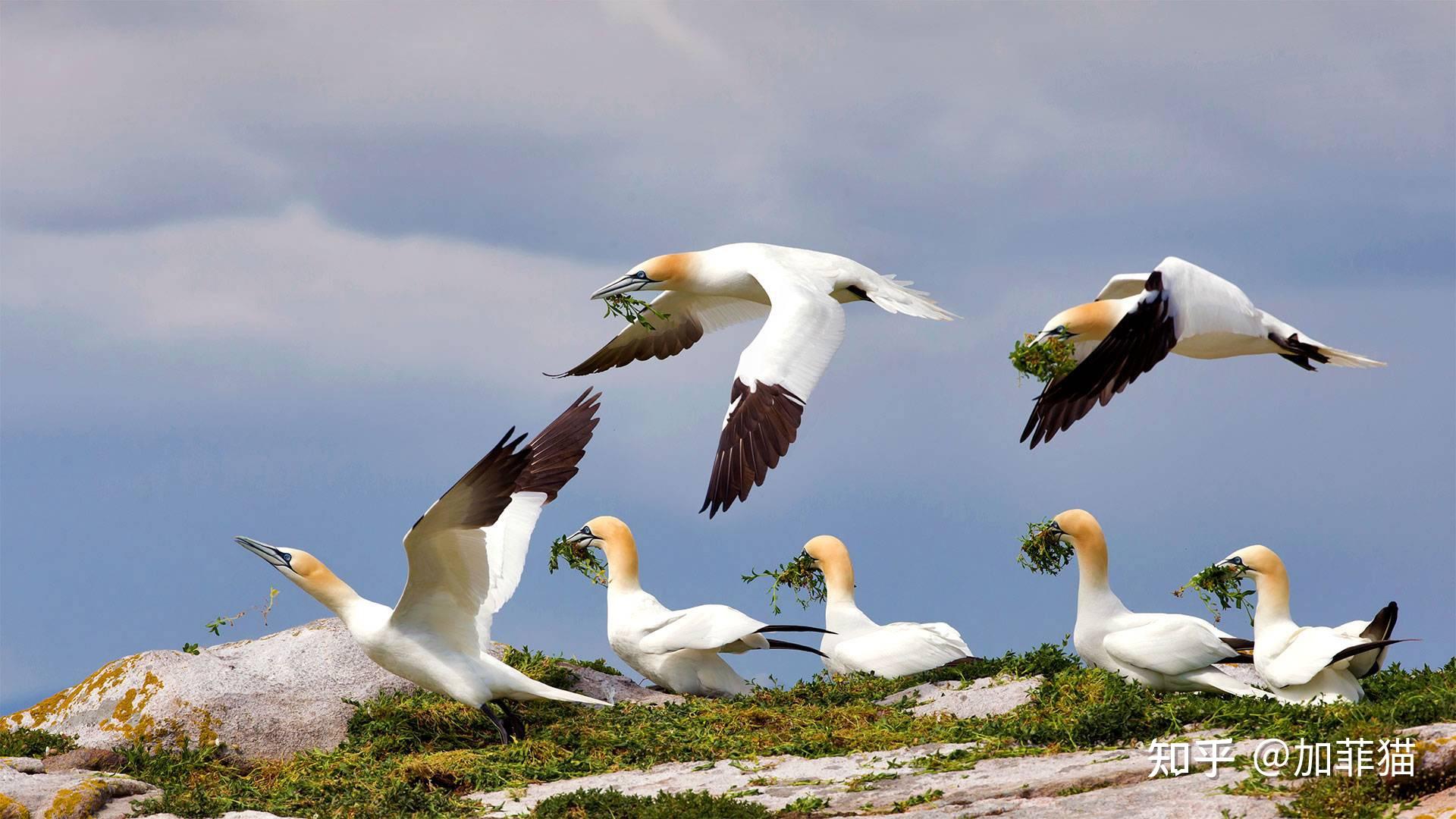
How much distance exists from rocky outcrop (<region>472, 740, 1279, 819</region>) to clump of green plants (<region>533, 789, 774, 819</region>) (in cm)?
30

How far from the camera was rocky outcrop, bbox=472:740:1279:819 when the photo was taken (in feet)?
21.6

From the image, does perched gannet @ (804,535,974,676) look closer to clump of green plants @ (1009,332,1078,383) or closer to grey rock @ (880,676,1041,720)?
grey rock @ (880,676,1041,720)

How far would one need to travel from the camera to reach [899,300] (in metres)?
12.8

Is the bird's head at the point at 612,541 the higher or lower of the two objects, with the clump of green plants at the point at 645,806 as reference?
higher

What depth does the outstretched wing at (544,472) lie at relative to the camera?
40.8ft

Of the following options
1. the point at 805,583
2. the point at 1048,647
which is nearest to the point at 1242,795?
the point at 1048,647

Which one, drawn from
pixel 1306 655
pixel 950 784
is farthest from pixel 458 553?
pixel 1306 655

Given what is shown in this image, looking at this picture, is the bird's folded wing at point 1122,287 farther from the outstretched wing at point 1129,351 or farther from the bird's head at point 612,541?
the bird's head at point 612,541

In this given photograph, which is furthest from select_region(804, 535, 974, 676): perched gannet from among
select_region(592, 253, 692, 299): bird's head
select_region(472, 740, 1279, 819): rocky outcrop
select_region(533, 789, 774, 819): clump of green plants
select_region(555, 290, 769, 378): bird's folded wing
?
select_region(533, 789, 774, 819): clump of green plants

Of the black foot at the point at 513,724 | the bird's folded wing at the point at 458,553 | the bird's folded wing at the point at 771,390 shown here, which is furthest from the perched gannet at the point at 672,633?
the bird's folded wing at the point at 771,390

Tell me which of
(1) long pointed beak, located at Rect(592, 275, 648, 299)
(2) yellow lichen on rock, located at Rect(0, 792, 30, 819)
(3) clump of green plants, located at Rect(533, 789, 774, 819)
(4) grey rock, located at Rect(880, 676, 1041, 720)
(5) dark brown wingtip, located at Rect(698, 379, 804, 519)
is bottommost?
(2) yellow lichen on rock, located at Rect(0, 792, 30, 819)

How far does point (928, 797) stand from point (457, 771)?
3.39 meters

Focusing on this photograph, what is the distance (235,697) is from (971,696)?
5.73m

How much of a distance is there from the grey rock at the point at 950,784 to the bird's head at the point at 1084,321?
312 cm
